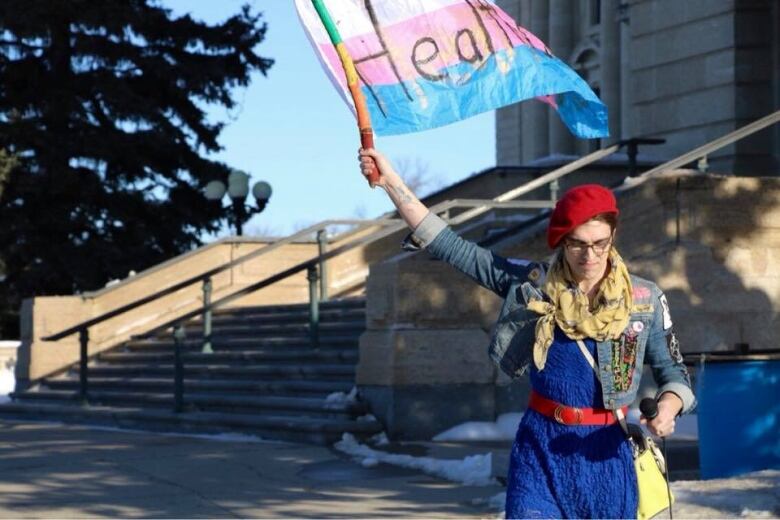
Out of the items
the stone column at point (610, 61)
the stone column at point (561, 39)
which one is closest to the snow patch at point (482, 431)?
the stone column at point (610, 61)

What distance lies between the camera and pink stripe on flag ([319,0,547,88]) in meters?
7.27

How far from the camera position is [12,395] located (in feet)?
66.1

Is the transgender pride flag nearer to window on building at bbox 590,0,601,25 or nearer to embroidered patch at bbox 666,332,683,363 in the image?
embroidered patch at bbox 666,332,683,363

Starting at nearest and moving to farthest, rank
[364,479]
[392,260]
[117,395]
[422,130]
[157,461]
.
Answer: [422,130] < [364,479] < [157,461] < [392,260] < [117,395]

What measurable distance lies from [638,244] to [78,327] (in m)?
6.85

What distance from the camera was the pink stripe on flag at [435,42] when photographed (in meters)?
7.27

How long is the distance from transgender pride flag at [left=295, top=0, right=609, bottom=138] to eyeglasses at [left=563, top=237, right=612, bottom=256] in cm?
214

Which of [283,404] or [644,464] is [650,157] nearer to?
[283,404]

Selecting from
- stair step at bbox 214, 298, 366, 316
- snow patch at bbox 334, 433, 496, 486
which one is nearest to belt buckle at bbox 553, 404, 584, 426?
snow patch at bbox 334, 433, 496, 486

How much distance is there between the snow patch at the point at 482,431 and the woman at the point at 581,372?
889 centimetres

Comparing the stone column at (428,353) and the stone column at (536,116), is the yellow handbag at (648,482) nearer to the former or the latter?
the stone column at (428,353)

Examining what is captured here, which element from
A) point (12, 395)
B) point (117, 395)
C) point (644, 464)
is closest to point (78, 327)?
point (117, 395)

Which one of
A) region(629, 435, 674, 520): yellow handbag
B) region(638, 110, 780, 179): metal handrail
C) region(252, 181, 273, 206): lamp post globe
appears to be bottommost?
region(629, 435, 674, 520): yellow handbag

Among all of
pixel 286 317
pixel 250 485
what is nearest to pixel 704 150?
pixel 250 485
